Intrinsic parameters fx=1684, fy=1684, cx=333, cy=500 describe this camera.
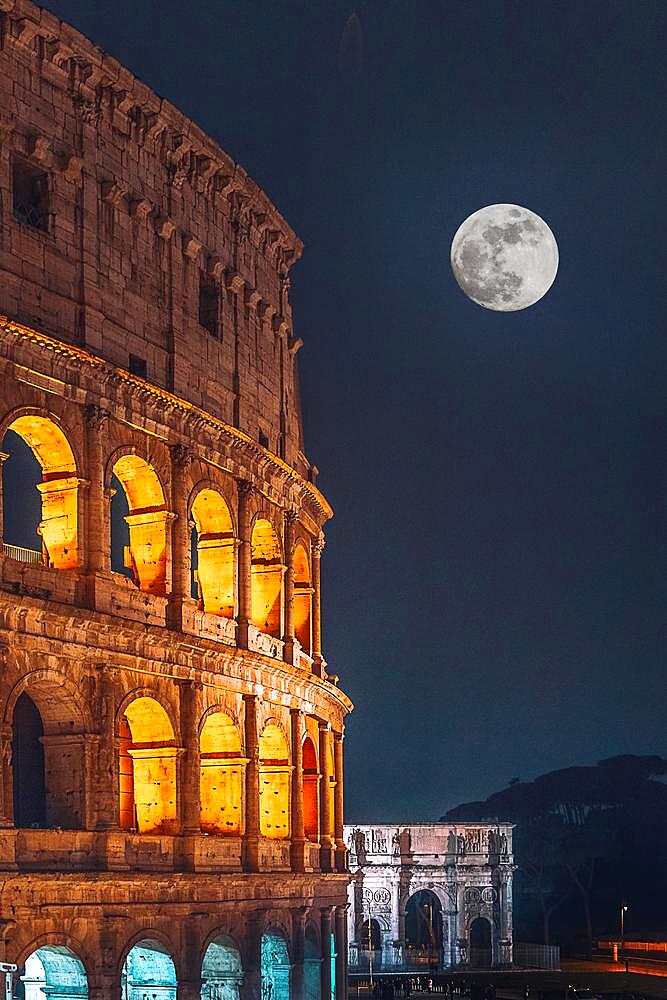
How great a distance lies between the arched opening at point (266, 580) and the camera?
35500 mm

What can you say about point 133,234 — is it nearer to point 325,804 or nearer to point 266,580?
point 266,580

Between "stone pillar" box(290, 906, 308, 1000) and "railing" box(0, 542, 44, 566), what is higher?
"railing" box(0, 542, 44, 566)

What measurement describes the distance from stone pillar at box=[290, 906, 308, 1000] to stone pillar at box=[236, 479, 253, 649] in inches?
240

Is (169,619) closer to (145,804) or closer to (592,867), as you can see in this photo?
(145,804)

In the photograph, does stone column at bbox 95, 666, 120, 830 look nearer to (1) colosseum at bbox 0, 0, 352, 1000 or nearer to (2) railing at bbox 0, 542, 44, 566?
(1) colosseum at bbox 0, 0, 352, 1000

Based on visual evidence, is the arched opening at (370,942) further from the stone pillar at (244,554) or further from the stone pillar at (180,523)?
the stone pillar at (180,523)

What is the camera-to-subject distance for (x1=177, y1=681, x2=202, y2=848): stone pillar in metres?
29.8

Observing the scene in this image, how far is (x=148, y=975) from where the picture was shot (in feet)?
95.7

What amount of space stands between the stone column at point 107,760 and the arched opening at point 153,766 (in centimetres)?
193

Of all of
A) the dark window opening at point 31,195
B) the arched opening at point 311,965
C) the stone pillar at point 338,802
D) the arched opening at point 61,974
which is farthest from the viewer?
the stone pillar at point 338,802

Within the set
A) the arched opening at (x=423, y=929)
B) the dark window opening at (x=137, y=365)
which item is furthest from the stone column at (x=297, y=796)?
the arched opening at (x=423, y=929)

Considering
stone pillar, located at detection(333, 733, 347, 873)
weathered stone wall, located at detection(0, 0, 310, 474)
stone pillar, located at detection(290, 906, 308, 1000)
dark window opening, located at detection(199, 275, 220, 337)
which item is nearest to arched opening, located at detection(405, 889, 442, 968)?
stone pillar, located at detection(333, 733, 347, 873)

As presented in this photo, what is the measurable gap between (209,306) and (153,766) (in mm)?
9352

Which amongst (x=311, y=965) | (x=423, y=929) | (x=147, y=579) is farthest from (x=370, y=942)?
(x=147, y=579)
